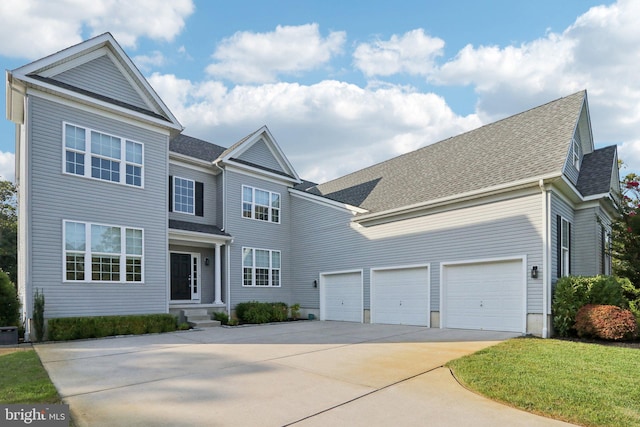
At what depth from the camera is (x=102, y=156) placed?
1196 cm

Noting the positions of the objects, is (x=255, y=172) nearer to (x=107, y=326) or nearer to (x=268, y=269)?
(x=268, y=269)

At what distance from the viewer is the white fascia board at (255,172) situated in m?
15.8

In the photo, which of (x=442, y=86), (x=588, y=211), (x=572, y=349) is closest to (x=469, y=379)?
(x=572, y=349)

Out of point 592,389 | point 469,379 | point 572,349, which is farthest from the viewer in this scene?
point 572,349

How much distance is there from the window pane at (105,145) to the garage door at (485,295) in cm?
1125

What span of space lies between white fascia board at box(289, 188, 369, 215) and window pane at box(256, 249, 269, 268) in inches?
121

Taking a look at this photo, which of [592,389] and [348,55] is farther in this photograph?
[348,55]

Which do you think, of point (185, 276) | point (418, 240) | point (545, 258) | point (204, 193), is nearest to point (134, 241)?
point (185, 276)

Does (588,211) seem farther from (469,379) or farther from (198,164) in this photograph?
(198,164)

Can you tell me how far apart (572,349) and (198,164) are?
44.6 ft

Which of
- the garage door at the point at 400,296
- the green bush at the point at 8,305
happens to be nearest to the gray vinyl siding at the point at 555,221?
the garage door at the point at 400,296

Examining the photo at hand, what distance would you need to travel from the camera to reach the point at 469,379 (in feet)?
18.3

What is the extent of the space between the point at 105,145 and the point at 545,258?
1334cm

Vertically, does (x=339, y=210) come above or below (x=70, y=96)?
below
